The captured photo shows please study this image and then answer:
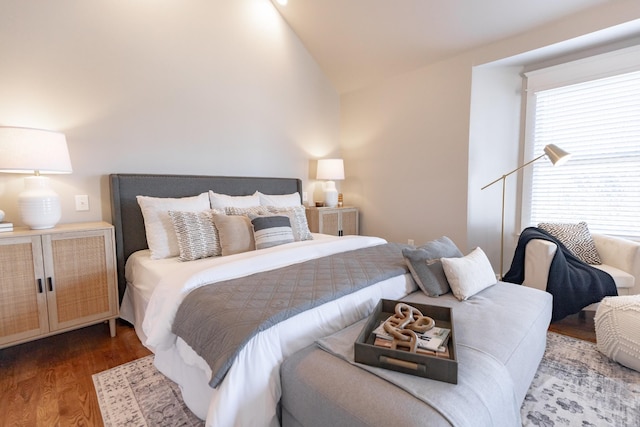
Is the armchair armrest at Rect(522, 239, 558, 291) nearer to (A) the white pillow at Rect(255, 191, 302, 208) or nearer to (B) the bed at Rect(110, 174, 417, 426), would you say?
(B) the bed at Rect(110, 174, 417, 426)

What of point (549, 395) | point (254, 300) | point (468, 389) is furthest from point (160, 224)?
point (549, 395)

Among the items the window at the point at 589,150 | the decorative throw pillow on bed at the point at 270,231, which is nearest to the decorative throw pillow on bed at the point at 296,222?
the decorative throw pillow on bed at the point at 270,231

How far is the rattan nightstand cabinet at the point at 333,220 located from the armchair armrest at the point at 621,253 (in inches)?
96.6

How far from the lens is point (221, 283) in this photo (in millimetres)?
1656

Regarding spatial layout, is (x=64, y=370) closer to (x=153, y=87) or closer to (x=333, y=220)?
(x=153, y=87)

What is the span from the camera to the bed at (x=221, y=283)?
1.17 m

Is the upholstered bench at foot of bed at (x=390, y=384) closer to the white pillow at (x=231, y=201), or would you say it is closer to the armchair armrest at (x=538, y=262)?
the armchair armrest at (x=538, y=262)

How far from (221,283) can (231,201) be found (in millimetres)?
1406

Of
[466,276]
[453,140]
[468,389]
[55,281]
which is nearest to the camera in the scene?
[468,389]

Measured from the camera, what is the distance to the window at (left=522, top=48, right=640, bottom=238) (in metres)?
2.80

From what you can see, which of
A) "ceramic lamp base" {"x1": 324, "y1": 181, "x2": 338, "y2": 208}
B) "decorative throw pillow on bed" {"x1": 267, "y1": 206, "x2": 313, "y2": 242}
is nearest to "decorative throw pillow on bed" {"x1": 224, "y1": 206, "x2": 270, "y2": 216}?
"decorative throw pillow on bed" {"x1": 267, "y1": 206, "x2": 313, "y2": 242}

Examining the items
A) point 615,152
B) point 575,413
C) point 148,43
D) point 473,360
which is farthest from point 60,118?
point 615,152

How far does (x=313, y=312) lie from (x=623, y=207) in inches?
125

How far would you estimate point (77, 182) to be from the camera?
2451 millimetres
